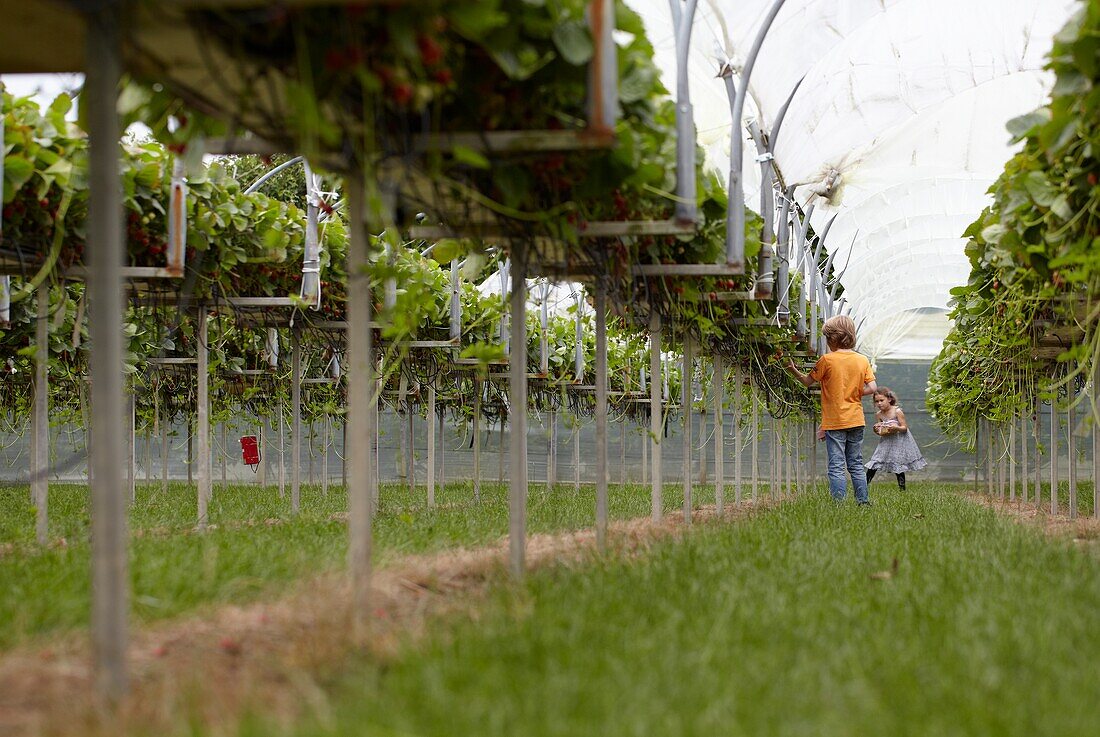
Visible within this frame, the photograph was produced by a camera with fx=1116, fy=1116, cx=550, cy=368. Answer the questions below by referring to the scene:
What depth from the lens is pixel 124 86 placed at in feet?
10.6

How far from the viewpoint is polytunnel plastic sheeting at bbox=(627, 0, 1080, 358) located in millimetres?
7797

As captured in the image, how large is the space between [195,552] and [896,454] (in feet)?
40.4

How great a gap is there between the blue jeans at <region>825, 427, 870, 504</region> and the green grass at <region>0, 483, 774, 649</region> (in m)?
1.96

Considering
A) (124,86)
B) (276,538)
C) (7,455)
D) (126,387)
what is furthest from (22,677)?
(7,455)

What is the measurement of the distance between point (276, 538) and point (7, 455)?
22.3 meters

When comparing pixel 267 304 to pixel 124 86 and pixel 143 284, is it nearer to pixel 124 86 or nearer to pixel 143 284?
pixel 143 284

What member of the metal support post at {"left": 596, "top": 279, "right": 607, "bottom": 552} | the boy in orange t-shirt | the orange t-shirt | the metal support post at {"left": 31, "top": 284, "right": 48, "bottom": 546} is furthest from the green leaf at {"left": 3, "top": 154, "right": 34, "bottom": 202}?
the orange t-shirt

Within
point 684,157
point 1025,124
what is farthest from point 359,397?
point 1025,124

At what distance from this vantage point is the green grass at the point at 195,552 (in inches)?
146

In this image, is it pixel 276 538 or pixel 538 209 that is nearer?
pixel 538 209

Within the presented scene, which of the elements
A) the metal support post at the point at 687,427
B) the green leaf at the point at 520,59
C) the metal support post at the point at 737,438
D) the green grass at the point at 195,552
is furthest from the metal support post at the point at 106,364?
the metal support post at the point at 737,438

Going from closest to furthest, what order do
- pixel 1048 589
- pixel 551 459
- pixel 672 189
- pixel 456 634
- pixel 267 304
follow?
pixel 456 634, pixel 1048 589, pixel 672 189, pixel 267 304, pixel 551 459

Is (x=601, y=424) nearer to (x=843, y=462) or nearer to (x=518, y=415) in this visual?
(x=518, y=415)

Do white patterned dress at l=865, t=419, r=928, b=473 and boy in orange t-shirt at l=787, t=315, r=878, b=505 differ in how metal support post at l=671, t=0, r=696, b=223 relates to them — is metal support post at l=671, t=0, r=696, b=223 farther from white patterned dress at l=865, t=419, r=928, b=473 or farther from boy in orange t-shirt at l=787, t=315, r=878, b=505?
white patterned dress at l=865, t=419, r=928, b=473
